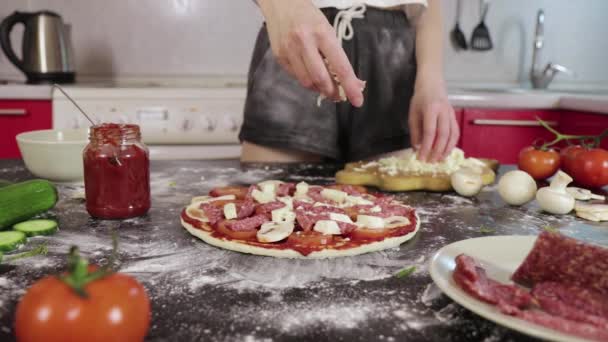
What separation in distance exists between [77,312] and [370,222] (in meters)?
0.59

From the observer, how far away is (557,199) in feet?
3.95

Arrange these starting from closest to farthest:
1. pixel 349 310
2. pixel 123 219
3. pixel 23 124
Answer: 1. pixel 349 310
2. pixel 123 219
3. pixel 23 124

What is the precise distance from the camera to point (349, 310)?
69cm

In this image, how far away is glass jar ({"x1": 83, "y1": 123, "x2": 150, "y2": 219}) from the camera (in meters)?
1.04

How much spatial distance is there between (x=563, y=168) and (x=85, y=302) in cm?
138

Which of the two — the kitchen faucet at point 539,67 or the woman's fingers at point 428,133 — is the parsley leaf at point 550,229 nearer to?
the woman's fingers at point 428,133

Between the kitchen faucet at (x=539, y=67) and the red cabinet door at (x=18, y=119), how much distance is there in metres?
2.58

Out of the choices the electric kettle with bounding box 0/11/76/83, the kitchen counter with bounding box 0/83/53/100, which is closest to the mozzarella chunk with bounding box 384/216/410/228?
the kitchen counter with bounding box 0/83/53/100

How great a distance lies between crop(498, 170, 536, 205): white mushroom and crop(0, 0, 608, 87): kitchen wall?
2.17 m

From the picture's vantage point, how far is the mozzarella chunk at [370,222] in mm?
978

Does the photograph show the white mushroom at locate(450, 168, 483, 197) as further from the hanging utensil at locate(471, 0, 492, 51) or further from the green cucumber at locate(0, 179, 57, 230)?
the hanging utensil at locate(471, 0, 492, 51)

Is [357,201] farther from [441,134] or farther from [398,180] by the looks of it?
[441,134]

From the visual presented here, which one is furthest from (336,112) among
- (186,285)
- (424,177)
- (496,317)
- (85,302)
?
(85,302)

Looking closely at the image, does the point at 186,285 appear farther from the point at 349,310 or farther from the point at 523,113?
the point at 523,113
